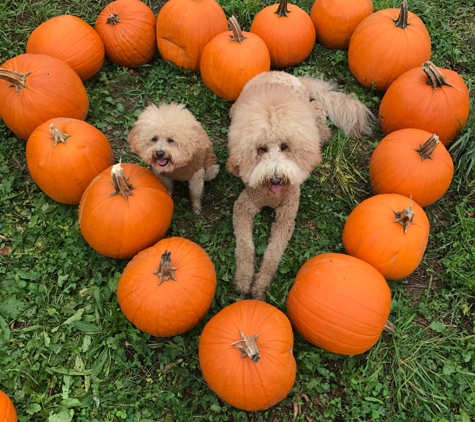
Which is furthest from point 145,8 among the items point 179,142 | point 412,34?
point 412,34

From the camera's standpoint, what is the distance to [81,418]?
8.61 ft

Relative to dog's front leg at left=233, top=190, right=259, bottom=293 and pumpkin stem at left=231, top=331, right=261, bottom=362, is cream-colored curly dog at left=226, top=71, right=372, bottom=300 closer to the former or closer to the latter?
dog's front leg at left=233, top=190, right=259, bottom=293

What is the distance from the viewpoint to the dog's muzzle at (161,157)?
299cm

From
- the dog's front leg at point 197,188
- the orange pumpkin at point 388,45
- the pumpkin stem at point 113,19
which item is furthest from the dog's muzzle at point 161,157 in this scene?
the orange pumpkin at point 388,45

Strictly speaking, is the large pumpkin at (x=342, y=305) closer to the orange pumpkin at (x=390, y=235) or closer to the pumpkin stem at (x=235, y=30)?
the orange pumpkin at (x=390, y=235)

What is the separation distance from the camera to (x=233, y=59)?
400cm

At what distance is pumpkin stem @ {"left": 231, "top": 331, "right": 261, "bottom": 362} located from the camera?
2.30m

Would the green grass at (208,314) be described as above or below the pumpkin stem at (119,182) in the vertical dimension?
below

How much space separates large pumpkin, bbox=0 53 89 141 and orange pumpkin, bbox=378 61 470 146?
10.2 ft

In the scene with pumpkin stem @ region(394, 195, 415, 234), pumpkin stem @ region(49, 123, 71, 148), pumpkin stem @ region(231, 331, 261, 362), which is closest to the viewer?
pumpkin stem @ region(231, 331, 261, 362)

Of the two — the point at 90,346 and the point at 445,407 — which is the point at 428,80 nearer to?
the point at 445,407

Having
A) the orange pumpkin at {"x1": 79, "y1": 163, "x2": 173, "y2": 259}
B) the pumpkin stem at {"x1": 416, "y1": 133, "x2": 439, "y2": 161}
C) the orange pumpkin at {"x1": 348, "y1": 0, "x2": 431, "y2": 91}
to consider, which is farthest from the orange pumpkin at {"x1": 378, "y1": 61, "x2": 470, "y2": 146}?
the orange pumpkin at {"x1": 79, "y1": 163, "x2": 173, "y2": 259}

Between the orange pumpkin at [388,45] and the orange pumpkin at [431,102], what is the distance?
33 cm

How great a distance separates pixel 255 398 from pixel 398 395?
3.49ft
